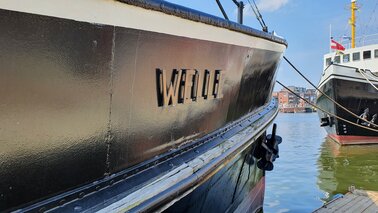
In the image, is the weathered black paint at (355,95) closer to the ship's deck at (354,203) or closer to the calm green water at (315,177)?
the calm green water at (315,177)

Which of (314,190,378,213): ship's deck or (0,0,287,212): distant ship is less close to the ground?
(0,0,287,212): distant ship

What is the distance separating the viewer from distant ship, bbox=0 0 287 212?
1376 mm

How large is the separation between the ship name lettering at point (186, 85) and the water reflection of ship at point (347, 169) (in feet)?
24.3

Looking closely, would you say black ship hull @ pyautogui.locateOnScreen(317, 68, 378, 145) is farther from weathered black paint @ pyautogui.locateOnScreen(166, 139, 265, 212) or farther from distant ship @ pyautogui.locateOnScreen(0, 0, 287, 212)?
distant ship @ pyautogui.locateOnScreen(0, 0, 287, 212)

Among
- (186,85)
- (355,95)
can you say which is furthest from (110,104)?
(355,95)

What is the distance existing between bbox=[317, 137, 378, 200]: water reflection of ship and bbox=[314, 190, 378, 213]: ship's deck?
145 cm

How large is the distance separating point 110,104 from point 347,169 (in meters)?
12.8

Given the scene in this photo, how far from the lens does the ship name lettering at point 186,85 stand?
7.09ft

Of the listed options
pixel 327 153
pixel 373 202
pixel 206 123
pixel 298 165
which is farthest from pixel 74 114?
pixel 327 153

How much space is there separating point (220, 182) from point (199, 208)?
48cm

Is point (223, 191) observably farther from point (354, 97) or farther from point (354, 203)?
point (354, 97)

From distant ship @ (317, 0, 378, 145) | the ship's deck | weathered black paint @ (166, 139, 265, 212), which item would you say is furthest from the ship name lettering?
distant ship @ (317, 0, 378, 145)

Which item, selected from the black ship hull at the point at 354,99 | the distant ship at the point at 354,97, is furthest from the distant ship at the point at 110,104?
the black ship hull at the point at 354,99

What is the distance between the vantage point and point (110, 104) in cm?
180
